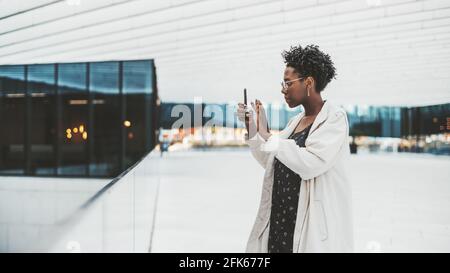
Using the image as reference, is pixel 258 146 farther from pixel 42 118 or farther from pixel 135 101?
pixel 42 118

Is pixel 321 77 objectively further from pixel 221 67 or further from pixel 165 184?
pixel 221 67

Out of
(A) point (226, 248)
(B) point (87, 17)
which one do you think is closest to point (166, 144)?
(B) point (87, 17)

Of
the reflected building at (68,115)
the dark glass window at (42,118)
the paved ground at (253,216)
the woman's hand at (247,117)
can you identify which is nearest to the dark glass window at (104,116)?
the reflected building at (68,115)

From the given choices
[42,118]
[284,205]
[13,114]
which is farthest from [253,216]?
[13,114]

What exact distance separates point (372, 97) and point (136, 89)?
11.8 meters

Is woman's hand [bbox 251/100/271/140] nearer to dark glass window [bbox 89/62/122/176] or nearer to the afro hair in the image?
the afro hair

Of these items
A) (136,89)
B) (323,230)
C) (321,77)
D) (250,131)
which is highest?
(136,89)

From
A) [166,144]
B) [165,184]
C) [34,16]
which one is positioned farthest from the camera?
[166,144]

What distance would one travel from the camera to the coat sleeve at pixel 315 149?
5.08ft

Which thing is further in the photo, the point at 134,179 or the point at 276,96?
the point at 276,96

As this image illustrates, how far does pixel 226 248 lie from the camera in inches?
163

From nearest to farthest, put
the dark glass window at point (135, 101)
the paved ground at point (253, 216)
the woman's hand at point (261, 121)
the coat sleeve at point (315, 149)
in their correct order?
the coat sleeve at point (315, 149) → the woman's hand at point (261, 121) → the paved ground at point (253, 216) → the dark glass window at point (135, 101)

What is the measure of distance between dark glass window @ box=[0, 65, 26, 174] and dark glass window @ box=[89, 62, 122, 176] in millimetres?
1960

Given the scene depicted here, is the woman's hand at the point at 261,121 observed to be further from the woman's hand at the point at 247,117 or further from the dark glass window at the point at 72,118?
the dark glass window at the point at 72,118
